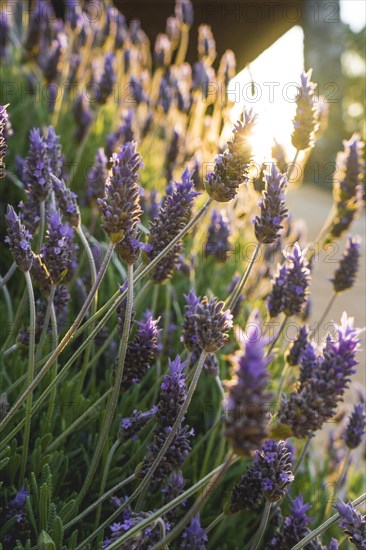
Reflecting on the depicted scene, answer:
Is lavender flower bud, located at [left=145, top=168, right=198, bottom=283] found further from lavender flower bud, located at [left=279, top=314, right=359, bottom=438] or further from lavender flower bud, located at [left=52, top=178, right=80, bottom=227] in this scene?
lavender flower bud, located at [left=279, top=314, right=359, bottom=438]

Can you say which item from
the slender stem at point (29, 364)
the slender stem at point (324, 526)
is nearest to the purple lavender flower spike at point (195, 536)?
the slender stem at point (324, 526)

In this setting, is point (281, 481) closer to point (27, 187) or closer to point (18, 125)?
point (27, 187)

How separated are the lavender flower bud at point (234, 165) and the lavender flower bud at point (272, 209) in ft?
0.23

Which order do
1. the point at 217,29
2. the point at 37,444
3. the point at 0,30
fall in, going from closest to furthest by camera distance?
the point at 37,444 < the point at 0,30 < the point at 217,29

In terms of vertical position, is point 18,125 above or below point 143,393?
above

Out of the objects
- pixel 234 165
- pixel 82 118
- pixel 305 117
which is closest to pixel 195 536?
pixel 234 165

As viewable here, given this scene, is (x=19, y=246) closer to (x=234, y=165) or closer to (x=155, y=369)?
(x=234, y=165)

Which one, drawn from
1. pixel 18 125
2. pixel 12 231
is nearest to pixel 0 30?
pixel 18 125

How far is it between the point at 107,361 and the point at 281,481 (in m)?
0.87

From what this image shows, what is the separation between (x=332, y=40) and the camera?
28.0ft

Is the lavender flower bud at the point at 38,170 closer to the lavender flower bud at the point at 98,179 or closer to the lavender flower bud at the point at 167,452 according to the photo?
the lavender flower bud at the point at 98,179

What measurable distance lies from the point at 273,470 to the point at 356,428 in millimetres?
656

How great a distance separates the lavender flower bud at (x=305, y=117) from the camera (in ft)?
5.21

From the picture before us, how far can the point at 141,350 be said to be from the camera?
1.38 meters
